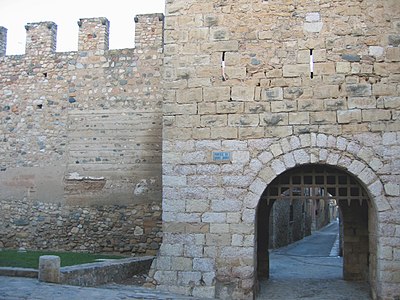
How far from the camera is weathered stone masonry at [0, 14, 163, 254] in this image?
10.2m

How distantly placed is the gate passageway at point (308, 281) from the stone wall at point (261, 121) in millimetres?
853

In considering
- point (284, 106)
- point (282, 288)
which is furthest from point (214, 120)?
point (282, 288)

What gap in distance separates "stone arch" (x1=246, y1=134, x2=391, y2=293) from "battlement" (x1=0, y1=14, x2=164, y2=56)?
5.19m

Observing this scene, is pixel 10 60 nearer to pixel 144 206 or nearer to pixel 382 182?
pixel 144 206

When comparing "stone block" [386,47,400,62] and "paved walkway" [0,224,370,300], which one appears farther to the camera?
"stone block" [386,47,400,62]

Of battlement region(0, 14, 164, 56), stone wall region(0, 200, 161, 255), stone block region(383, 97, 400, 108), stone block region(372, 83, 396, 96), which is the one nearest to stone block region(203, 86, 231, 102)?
stone block region(372, 83, 396, 96)

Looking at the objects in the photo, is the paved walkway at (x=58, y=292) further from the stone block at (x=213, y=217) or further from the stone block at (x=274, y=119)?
the stone block at (x=274, y=119)

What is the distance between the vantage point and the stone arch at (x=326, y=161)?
5.96 m

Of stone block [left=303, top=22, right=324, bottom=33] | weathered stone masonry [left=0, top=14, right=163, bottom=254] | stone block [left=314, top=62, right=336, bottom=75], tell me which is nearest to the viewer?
stone block [left=314, top=62, right=336, bottom=75]

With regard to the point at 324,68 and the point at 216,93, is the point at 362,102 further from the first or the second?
the point at 216,93

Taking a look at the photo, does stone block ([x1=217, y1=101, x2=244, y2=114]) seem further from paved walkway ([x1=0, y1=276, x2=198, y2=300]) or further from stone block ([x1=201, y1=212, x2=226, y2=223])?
paved walkway ([x1=0, y1=276, x2=198, y2=300])

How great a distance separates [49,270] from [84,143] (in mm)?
4968

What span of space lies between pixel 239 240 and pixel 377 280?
1769mm

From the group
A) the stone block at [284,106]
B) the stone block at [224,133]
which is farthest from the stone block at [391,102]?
the stone block at [224,133]
